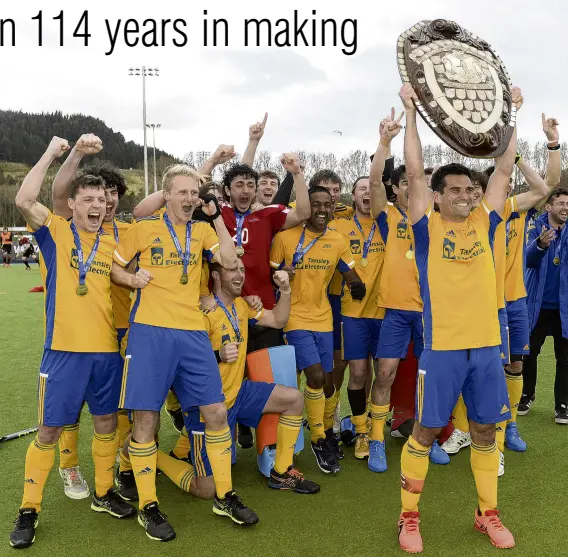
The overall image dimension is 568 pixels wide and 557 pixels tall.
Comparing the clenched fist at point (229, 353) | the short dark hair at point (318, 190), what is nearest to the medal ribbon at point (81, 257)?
the clenched fist at point (229, 353)

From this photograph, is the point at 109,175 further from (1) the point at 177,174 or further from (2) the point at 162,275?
(2) the point at 162,275

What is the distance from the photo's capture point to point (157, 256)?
13.0 ft

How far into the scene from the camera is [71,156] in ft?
13.4

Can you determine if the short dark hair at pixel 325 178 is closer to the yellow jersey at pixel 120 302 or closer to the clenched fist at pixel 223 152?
the clenched fist at pixel 223 152

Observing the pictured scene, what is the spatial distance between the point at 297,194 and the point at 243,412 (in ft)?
5.86

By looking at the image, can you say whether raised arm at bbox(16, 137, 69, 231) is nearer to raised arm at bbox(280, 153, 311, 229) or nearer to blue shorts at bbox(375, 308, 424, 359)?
raised arm at bbox(280, 153, 311, 229)

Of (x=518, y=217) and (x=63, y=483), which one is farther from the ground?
(x=518, y=217)

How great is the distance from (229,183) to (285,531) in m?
2.74

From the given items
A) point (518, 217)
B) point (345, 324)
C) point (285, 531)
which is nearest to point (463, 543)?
point (285, 531)

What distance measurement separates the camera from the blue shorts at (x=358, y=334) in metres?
5.32

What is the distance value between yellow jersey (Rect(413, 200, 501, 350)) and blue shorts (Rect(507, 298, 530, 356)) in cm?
176

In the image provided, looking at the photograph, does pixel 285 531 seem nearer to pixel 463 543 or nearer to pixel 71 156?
pixel 463 543

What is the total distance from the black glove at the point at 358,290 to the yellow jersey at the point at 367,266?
5.4 inches

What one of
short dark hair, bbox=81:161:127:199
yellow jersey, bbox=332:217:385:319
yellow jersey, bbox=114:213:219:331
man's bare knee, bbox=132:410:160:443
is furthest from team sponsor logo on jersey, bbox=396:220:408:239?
man's bare knee, bbox=132:410:160:443
